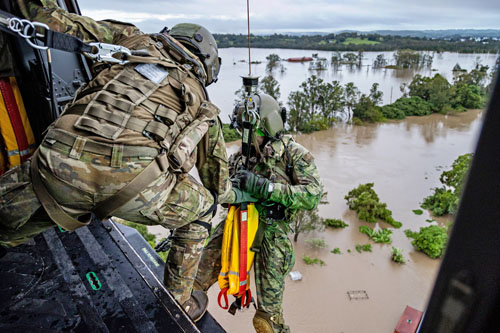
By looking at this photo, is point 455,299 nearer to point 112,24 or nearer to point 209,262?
point 112,24

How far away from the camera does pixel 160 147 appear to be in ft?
6.63

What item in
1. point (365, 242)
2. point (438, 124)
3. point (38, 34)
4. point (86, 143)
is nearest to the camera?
point (38, 34)

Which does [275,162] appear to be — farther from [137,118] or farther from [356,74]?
[356,74]

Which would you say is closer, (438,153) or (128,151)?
(128,151)

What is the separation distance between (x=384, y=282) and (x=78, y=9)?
10.6 metres

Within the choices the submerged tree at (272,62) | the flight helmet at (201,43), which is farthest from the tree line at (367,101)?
the flight helmet at (201,43)

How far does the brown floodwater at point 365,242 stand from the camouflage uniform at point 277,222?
1506 mm

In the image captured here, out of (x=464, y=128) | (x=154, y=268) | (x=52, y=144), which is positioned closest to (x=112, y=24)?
(x=52, y=144)

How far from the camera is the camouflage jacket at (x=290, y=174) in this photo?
3.19 metres

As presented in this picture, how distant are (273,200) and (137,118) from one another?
167 cm

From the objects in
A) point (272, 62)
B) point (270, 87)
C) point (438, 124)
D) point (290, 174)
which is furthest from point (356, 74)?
point (290, 174)

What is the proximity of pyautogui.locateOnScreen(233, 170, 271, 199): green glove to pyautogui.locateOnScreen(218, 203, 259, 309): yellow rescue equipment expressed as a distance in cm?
23

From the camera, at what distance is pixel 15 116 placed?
2.57 metres

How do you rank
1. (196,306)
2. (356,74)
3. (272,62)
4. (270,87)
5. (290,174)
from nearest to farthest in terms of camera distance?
1. (196,306)
2. (290,174)
3. (270,87)
4. (272,62)
5. (356,74)
